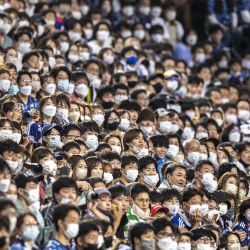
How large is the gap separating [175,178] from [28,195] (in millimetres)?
3007

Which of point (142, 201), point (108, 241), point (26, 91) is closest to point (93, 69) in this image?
point (26, 91)

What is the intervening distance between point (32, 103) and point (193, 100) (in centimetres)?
435

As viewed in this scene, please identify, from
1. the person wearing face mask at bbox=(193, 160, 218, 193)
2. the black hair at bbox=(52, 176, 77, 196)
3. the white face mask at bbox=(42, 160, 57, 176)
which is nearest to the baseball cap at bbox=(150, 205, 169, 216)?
the white face mask at bbox=(42, 160, 57, 176)

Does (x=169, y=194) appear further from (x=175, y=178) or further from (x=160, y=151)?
(x=160, y=151)

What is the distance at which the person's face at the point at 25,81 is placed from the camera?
49.0 feet

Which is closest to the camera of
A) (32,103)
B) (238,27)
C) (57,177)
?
(57,177)

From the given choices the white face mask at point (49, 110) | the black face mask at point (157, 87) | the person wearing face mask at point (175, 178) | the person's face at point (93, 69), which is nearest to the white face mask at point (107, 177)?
the person wearing face mask at point (175, 178)

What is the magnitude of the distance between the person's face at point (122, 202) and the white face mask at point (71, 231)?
1337mm

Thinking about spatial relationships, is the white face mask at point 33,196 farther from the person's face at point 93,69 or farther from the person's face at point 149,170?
the person's face at point 93,69

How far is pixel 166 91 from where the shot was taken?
61.1ft

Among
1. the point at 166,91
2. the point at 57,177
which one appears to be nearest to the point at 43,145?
the point at 57,177

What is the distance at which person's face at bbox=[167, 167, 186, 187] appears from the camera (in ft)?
45.8

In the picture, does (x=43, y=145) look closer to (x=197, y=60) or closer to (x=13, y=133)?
(x=13, y=133)

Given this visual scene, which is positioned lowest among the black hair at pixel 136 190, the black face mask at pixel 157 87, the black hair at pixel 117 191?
the black face mask at pixel 157 87
